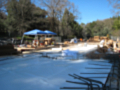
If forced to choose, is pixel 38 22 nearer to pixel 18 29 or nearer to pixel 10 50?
pixel 18 29

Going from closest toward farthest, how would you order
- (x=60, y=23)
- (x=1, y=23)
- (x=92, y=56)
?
(x=92, y=56) → (x=1, y=23) → (x=60, y=23)

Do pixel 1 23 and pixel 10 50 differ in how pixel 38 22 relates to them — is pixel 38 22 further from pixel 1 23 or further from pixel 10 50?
pixel 10 50

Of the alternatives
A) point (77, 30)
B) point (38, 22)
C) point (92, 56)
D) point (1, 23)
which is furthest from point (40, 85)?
point (77, 30)

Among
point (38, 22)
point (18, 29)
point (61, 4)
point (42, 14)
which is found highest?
point (61, 4)

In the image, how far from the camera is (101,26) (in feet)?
170

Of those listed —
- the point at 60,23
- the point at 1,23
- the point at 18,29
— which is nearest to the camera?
the point at 1,23

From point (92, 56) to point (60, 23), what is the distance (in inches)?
997

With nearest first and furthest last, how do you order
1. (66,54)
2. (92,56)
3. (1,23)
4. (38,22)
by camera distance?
(92,56)
(66,54)
(1,23)
(38,22)

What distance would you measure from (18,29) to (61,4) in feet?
39.8

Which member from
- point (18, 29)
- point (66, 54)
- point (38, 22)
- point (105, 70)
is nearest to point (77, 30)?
point (38, 22)

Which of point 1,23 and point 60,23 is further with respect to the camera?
point 60,23

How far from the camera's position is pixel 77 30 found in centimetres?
3775

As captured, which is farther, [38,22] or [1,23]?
[38,22]

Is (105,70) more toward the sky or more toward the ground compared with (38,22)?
more toward the ground
